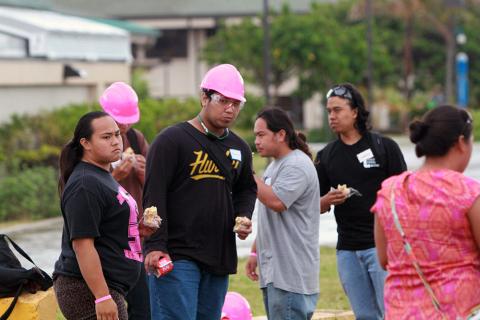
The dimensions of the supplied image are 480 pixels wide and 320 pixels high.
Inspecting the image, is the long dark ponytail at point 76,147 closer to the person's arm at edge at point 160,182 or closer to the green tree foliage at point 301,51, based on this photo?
the person's arm at edge at point 160,182

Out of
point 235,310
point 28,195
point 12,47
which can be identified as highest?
point 12,47

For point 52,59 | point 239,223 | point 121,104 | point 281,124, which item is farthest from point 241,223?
point 52,59

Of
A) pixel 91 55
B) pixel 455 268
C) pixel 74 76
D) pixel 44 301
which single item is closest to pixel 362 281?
pixel 44 301

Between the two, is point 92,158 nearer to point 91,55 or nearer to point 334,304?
point 334,304

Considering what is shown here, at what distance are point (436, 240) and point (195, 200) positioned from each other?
2.05 m

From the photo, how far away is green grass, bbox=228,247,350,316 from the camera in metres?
11.3

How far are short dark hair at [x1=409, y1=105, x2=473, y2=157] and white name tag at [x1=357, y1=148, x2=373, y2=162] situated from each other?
294 centimetres

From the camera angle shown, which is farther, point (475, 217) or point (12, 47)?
point (12, 47)

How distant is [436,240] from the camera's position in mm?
5016

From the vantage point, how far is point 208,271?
22.5 ft

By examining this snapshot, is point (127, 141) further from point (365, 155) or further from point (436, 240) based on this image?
point (436, 240)

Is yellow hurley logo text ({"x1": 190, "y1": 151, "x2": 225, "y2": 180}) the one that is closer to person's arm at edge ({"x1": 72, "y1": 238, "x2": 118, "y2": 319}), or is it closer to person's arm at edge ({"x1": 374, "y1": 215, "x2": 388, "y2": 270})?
person's arm at edge ({"x1": 72, "y1": 238, "x2": 118, "y2": 319})

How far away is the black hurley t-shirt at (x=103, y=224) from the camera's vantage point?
6.12 meters

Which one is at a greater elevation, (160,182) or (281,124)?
(281,124)
